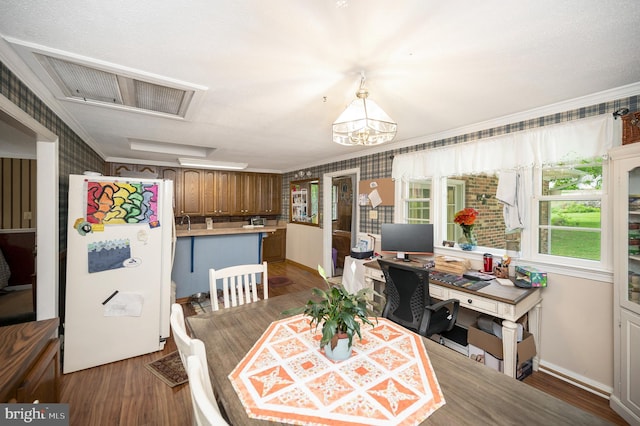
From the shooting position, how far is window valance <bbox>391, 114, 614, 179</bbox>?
199 cm

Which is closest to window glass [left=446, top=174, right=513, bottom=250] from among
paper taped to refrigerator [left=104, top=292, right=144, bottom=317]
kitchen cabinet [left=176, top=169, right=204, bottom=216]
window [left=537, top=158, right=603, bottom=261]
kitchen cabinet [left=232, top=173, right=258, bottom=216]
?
window [left=537, top=158, right=603, bottom=261]

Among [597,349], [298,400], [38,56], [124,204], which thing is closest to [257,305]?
[298,400]

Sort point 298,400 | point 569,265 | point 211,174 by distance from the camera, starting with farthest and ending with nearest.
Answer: point 211,174
point 569,265
point 298,400

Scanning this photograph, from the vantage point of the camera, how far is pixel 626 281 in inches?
69.4

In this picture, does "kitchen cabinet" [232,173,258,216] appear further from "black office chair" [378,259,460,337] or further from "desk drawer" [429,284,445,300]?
"desk drawer" [429,284,445,300]

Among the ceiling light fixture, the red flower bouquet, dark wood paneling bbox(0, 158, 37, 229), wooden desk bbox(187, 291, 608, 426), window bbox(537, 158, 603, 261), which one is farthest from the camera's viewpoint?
the ceiling light fixture

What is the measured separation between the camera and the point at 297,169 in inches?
226

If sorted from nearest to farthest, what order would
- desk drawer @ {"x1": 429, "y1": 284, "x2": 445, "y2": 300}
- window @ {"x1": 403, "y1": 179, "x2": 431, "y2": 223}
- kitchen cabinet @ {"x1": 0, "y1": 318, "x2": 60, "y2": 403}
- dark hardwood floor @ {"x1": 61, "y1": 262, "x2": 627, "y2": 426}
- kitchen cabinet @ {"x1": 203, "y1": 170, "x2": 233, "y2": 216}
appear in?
kitchen cabinet @ {"x1": 0, "y1": 318, "x2": 60, "y2": 403}, dark hardwood floor @ {"x1": 61, "y1": 262, "x2": 627, "y2": 426}, desk drawer @ {"x1": 429, "y1": 284, "x2": 445, "y2": 300}, window @ {"x1": 403, "y1": 179, "x2": 431, "y2": 223}, kitchen cabinet @ {"x1": 203, "y1": 170, "x2": 233, "y2": 216}

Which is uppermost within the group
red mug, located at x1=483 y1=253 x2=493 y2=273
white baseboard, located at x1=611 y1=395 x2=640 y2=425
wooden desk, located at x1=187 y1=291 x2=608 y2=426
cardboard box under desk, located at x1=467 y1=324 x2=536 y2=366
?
red mug, located at x1=483 y1=253 x2=493 y2=273

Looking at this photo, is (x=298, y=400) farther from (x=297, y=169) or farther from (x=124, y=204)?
(x=297, y=169)

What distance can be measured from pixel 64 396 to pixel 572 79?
4134 mm

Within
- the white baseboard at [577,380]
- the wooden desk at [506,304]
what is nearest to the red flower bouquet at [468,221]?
the wooden desk at [506,304]

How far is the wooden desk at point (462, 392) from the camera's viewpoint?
0.85 meters

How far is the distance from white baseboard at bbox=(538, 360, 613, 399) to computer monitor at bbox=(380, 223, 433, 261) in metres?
1.32
